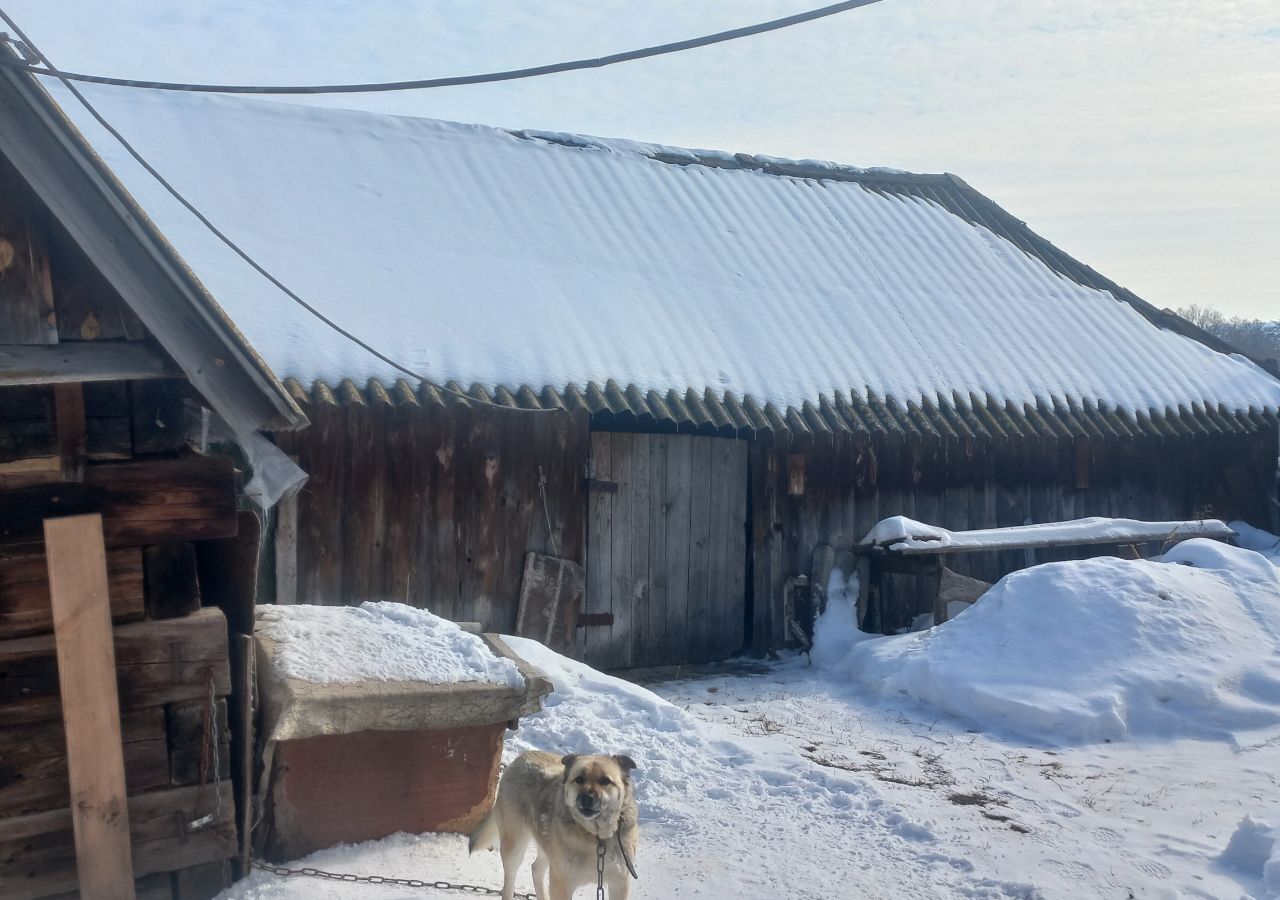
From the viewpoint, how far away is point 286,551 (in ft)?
27.5

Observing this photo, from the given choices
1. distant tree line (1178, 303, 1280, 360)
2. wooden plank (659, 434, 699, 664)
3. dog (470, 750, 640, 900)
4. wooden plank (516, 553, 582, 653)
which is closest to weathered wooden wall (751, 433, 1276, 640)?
wooden plank (659, 434, 699, 664)

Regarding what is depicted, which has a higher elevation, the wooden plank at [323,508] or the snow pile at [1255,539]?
the wooden plank at [323,508]

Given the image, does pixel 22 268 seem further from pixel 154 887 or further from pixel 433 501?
pixel 433 501

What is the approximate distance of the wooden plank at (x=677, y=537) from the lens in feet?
33.8

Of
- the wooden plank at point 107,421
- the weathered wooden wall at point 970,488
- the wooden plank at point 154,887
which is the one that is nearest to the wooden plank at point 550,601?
the weathered wooden wall at point 970,488

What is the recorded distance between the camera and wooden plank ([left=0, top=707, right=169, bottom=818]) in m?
4.07

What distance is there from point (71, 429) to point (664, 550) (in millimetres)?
6668

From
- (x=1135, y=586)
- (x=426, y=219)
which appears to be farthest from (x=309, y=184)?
(x=1135, y=586)

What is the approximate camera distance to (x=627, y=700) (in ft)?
24.5

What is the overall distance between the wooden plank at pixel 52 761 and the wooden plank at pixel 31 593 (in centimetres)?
37

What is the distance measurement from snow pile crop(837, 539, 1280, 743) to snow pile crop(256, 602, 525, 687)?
4.30 meters

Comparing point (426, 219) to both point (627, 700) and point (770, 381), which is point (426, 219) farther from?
point (627, 700)

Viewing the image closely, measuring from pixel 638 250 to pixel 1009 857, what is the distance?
7.94 metres

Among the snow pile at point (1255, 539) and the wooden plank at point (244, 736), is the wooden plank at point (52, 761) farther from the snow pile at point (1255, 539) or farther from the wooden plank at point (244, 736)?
the snow pile at point (1255, 539)
